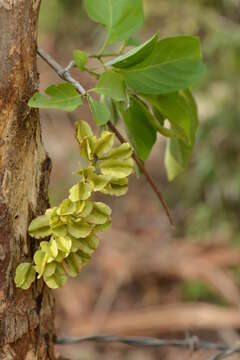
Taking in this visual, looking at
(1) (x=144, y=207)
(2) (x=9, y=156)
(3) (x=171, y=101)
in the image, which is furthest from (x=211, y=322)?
(2) (x=9, y=156)

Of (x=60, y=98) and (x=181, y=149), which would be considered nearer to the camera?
(x=60, y=98)

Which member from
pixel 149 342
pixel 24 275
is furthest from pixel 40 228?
pixel 149 342

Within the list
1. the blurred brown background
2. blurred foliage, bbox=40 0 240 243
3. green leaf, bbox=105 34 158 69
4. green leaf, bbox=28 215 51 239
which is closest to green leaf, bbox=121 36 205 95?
green leaf, bbox=105 34 158 69

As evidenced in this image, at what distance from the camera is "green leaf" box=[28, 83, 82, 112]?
93cm

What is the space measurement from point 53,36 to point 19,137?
537cm

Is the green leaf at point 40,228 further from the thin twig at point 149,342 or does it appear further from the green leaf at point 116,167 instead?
the thin twig at point 149,342

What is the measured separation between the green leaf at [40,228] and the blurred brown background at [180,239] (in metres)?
2.03

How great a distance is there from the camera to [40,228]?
99 cm

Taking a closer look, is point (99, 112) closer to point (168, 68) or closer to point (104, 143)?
point (104, 143)

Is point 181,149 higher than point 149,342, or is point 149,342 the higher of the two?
point 181,149

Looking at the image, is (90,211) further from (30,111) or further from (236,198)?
(236,198)

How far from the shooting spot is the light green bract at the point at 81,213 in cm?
95

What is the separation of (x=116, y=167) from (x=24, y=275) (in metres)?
0.21

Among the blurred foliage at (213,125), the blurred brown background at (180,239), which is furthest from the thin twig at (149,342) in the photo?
the blurred foliage at (213,125)
